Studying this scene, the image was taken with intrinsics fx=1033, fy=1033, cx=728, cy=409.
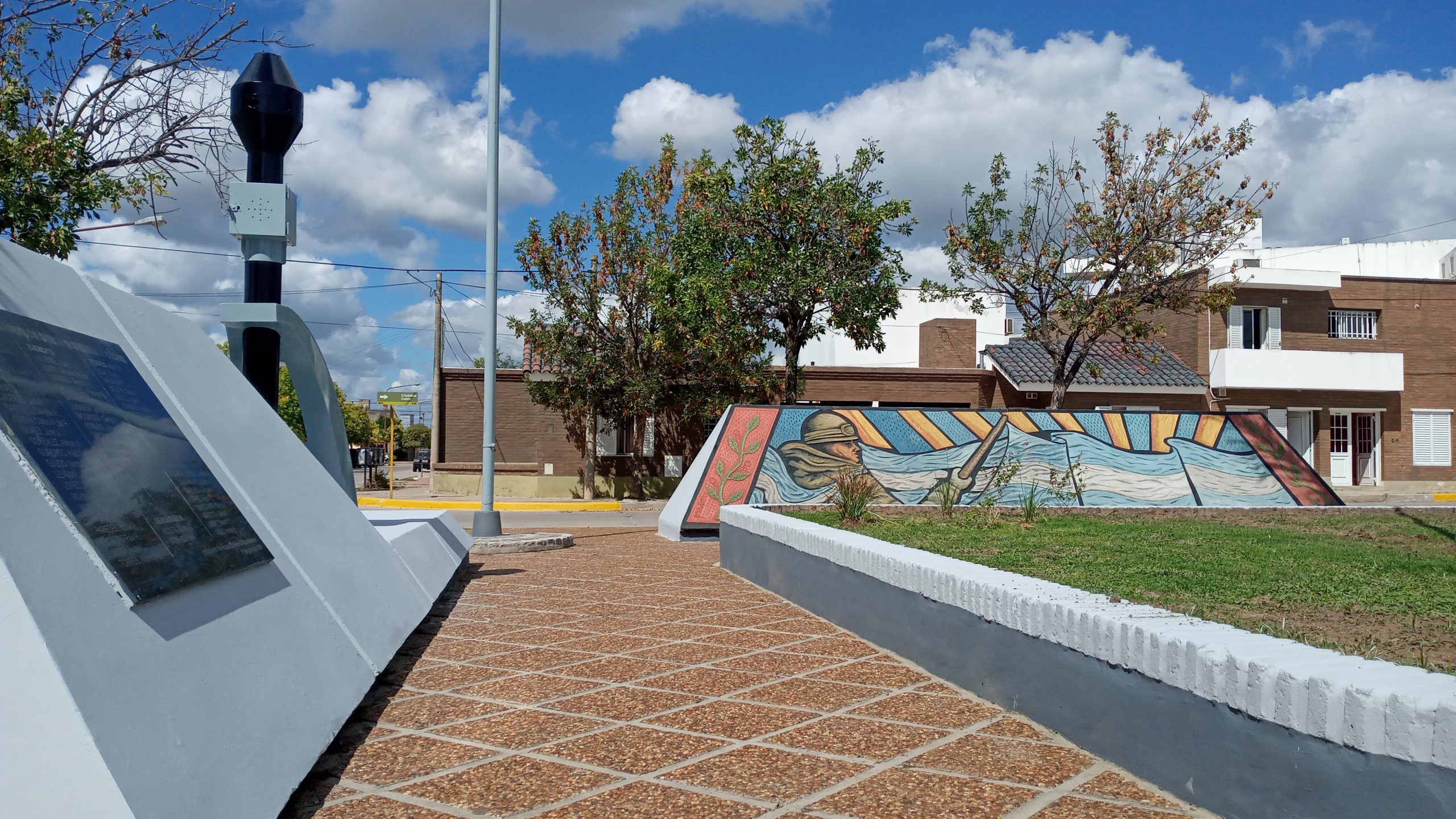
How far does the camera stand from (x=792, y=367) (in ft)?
72.4

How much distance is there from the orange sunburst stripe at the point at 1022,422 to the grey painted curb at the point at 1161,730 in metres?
11.2

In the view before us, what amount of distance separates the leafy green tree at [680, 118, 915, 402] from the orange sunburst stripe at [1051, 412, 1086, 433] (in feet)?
15.6

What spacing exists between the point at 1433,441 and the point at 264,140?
112 ft

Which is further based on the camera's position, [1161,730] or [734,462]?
[734,462]

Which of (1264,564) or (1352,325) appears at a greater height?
(1352,325)

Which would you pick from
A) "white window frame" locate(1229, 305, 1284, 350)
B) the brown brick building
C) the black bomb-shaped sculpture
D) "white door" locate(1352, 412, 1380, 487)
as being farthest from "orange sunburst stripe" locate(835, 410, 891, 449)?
"white door" locate(1352, 412, 1380, 487)

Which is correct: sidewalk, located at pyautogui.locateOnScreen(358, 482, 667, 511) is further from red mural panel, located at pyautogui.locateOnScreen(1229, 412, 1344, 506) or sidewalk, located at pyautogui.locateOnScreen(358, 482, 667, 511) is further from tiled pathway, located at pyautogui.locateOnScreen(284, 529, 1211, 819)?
tiled pathway, located at pyautogui.locateOnScreen(284, 529, 1211, 819)

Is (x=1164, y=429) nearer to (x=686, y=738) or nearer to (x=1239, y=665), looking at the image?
(x=686, y=738)

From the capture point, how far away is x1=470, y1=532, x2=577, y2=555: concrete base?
1333 cm

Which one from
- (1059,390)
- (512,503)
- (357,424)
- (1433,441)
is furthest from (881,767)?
(357,424)

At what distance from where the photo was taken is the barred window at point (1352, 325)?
31625 mm

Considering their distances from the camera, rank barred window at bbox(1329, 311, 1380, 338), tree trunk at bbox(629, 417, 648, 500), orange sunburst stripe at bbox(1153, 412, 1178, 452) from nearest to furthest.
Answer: orange sunburst stripe at bbox(1153, 412, 1178, 452), tree trunk at bbox(629, 417, 648, 500), barred window at bbox(1329, 311, 1380, 338)

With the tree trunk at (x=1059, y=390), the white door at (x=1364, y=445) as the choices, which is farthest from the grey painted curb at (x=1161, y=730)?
the white door at (x=1364, y=445)

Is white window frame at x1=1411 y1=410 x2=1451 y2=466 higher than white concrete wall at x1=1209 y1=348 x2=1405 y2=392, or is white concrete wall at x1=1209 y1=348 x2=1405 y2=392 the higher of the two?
white concrete wall at x1=1209 y1=348 x2=1405 y2=392
